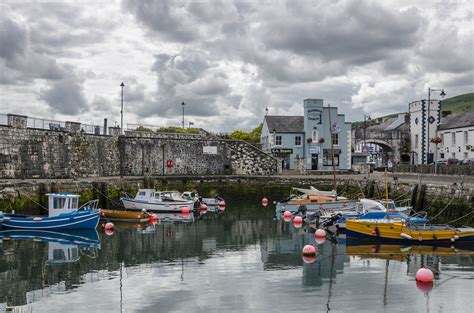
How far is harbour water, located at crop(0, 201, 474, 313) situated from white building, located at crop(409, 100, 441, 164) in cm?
2975

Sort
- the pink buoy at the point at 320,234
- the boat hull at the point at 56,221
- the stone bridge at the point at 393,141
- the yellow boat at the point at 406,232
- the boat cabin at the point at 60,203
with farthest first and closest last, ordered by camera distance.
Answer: the stone bridge at the point at 393,141 → the boat cabin at the point at 60,203 → the boat hull at the point at 56,221 → the pink buoy at the point at 320,234 → the yellow boat at the point at 406,232

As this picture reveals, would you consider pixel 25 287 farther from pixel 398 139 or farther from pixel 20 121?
pixel 398 139

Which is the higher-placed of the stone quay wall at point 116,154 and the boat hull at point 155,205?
the stone quay wall at point 116,154

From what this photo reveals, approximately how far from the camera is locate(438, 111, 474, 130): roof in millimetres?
46116

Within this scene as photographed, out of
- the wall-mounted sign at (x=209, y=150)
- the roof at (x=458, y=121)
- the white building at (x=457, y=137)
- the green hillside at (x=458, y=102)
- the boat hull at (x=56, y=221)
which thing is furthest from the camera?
the green hillside at (x=458, y=102)

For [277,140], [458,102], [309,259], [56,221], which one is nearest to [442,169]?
[309,259]

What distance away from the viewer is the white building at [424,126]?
50375 mm

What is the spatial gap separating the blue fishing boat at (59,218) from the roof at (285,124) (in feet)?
95.8

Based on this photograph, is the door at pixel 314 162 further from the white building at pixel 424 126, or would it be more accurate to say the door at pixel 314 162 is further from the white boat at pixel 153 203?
the white boat at pixel 153 203

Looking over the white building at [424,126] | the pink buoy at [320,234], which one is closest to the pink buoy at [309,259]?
the pink buoy at [320,234]

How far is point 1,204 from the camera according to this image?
1078 inches

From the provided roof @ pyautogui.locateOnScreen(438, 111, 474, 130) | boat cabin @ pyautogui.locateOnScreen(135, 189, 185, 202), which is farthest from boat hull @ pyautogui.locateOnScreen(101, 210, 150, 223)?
roof @ pyautogui.locateOnScreen(438, 111, 474, 130)

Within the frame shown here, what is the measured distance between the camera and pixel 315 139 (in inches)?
2051

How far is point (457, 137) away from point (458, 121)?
1753 millimetres
